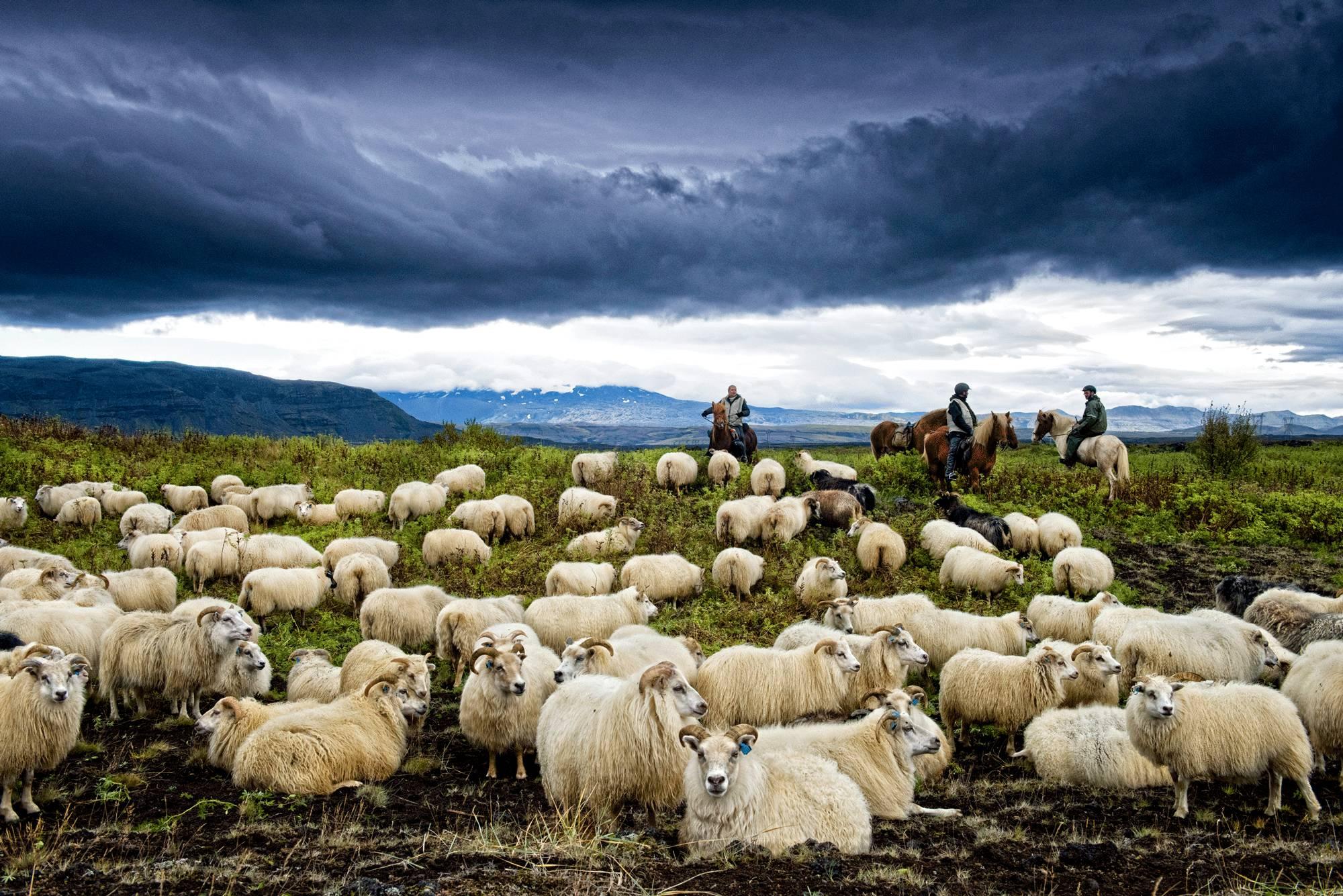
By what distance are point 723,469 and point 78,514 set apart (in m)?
16.4

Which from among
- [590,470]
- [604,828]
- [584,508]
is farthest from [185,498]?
[604,828]

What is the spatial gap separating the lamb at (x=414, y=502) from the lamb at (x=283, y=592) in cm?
511

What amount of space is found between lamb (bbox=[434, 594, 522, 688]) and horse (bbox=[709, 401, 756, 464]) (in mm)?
12632

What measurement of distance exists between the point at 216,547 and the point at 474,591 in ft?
17.0

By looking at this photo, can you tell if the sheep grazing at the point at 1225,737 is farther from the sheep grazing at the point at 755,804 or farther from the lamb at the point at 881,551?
the lamb at the point at 881,551

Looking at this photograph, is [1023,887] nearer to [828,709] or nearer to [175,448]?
[828,709]

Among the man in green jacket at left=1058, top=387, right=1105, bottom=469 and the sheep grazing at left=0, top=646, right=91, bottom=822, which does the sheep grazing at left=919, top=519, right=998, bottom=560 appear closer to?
the man in green jacket at left=1058, top=387, right=1105, bottom=469

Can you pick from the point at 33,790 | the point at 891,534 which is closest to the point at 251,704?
the point at 33,790

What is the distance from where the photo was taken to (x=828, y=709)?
9.32 m

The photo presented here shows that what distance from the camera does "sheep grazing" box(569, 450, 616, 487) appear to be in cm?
2156

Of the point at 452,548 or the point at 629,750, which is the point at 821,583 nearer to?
the point at 629,750

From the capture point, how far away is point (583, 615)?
12.1 m

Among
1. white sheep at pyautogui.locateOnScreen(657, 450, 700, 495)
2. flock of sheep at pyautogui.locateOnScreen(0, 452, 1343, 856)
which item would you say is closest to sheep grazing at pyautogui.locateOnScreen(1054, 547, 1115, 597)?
flock of sheep at pyautogui.locateOnScreen(0, 452, 1343, 856)

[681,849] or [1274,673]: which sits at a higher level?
[1274,673]
